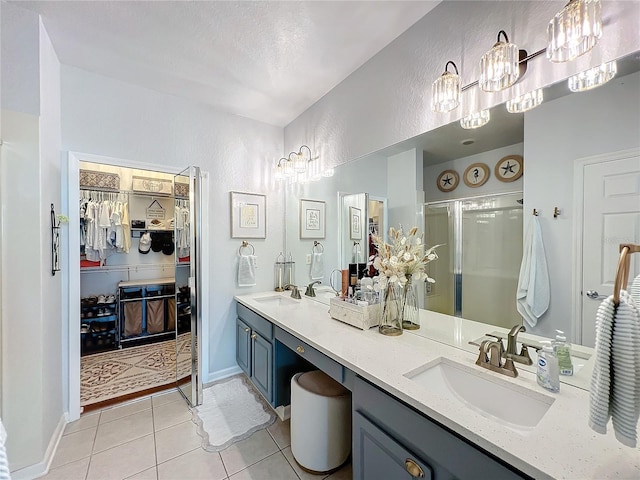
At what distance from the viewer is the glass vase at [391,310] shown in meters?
1.64

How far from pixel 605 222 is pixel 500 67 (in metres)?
0.76

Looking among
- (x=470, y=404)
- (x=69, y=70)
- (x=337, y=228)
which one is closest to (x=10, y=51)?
(x=69, y=70)

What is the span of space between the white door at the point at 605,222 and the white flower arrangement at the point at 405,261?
0.65 metres

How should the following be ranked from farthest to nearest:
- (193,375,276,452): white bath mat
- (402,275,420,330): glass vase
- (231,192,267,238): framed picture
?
(231,192,267,238): framed picture, (193,375,276,452): white bath mat, (402,275,420,330): glass vase

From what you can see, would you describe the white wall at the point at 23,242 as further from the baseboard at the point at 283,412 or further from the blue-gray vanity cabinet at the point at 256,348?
the baseboard at the point at 283,412

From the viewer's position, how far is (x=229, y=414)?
2.14m

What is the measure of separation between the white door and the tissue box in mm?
961

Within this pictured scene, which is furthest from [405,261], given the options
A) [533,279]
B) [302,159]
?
[302,159]

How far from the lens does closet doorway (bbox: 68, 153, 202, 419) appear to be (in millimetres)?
2178

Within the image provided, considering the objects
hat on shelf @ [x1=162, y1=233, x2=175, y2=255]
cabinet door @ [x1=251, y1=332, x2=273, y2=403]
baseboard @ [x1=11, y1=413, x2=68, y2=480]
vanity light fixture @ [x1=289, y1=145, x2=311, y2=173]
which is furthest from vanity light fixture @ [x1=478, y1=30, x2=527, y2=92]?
hat on shelf @ [x1=162, y1=233, x2=175, y2=255]

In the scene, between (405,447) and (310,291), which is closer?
(405,447)

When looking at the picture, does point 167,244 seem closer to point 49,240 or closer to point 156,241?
point 156,241

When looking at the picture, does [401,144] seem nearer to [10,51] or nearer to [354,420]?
[354,420]

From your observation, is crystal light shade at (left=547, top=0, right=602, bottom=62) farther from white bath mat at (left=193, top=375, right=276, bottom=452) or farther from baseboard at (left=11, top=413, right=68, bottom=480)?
baseboard at (left=11, top=413, right=68, bottom=480)
